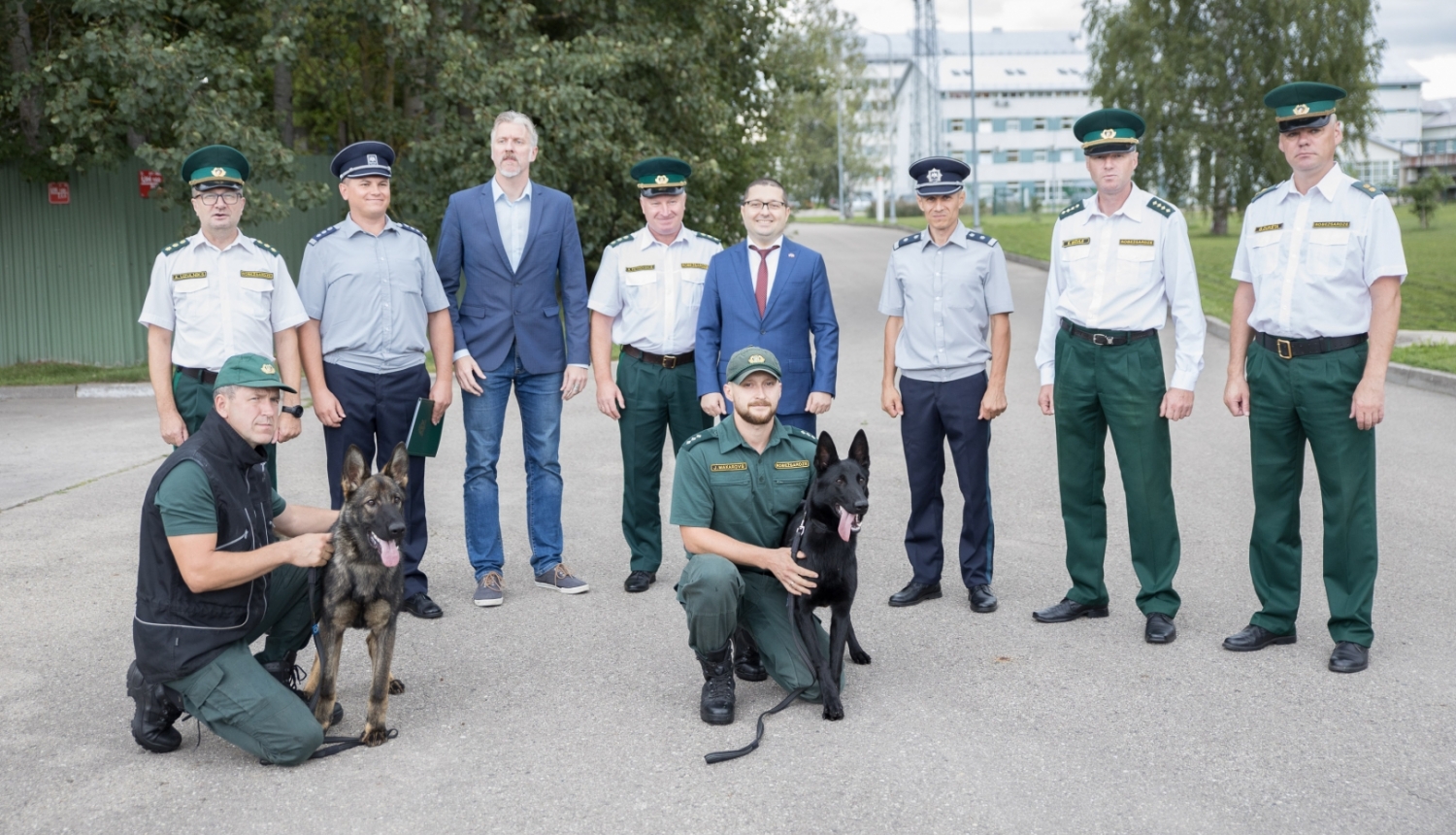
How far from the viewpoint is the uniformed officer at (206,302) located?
5.52 meters

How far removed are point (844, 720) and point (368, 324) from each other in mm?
2920

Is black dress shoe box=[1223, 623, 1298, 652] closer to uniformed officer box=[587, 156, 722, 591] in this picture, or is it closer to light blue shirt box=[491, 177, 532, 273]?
uniformed officer box=[587, 156, 722, 591]

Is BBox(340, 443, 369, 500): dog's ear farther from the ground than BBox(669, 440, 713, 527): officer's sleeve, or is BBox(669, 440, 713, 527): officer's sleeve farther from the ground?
BBox(340, 443, 369, 500): dog's ear

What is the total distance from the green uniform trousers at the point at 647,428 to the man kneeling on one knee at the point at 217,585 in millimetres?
2318

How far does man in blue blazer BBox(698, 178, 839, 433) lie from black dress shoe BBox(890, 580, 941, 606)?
94cm

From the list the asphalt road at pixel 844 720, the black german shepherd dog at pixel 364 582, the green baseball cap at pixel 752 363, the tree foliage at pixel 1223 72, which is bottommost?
the asphalt road at pixel 844 720

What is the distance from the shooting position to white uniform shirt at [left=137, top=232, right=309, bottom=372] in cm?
556

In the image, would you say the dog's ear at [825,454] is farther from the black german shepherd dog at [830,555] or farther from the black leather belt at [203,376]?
the black leather belt at [203,376]

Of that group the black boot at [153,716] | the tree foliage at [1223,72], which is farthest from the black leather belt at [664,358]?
the tree foliage at [1223,72]

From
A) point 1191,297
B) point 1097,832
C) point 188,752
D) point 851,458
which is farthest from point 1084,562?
point 188,752

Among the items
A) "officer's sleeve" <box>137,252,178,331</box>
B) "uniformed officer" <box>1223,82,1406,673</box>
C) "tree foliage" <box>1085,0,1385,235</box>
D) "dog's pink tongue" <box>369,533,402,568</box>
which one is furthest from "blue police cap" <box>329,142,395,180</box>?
"tree foliage" <box>1085,0,1385,235</box>

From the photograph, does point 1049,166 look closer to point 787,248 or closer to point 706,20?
point 706,20

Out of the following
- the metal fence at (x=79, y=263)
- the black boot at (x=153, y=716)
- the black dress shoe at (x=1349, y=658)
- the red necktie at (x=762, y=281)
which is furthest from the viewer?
the metal fence at (x=79, y=263)

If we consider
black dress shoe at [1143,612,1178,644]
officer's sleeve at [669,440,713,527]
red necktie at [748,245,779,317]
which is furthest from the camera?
red necktie at [748,245,779,317]
